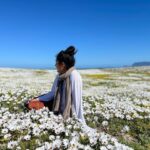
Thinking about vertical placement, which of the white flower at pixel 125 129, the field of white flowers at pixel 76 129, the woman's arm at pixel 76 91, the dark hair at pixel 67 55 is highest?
the dark hair at pixel 67 55

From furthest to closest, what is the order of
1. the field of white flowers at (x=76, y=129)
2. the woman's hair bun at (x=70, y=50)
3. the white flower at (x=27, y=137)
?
the woman's hair bun at (x=70, y=50)
the white flower at (x=27, y=137)
the field of white flowers at (x=76, y=129)

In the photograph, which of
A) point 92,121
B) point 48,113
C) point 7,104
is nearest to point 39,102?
point 48,113

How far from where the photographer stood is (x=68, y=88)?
1076 cm

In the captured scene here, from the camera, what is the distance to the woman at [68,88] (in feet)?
34.9

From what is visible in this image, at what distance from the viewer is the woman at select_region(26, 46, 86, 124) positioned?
10633mm

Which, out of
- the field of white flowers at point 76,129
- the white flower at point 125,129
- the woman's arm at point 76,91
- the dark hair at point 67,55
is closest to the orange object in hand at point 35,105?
the field of white flowers at point 76,129

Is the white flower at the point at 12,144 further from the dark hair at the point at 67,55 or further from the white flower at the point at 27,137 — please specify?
the dark hair at the point at 67,55

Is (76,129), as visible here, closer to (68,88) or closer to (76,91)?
(76,91)

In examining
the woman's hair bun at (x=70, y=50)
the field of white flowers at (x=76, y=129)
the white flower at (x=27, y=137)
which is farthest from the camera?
the woman's hair bun at (x=70, y=50)

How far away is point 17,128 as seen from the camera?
891 cm

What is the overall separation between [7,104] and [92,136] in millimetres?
7045

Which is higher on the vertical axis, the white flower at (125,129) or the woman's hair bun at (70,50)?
the woman's hair bun at (70,50)

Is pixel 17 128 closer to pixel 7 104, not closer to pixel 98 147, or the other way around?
pixel 98 147

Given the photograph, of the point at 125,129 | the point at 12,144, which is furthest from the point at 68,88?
the point at 12,144
